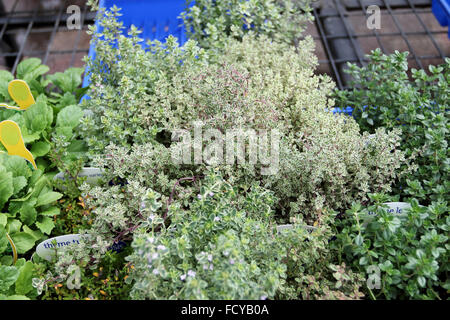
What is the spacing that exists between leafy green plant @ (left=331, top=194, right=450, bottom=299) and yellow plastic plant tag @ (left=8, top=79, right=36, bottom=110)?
62.3 inches

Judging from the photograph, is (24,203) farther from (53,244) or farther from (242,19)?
(242,19)

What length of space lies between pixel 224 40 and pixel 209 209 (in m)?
1.18

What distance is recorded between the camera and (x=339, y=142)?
155 centimetres

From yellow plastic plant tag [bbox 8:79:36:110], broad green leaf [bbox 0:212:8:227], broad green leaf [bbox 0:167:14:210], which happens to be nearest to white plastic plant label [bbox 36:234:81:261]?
broad green leaf [bbox 0:212:8:227]

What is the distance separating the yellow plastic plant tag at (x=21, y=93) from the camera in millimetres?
1969

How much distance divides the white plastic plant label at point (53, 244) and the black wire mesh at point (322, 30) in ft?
6.11

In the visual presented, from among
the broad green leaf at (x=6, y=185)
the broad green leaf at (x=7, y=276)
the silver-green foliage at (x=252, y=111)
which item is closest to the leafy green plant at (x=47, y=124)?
the silver-green foliage at (x=252, y=111)

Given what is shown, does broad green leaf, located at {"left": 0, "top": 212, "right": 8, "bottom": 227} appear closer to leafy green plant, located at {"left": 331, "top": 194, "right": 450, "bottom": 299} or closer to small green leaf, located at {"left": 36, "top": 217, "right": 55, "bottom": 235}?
small green leaf, located at {"left": 36, "top": 217, "right": 55, "bottom": 235}

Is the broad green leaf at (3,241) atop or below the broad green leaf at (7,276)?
atop

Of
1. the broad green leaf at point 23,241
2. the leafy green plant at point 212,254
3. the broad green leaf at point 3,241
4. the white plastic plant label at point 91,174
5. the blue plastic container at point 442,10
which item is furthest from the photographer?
the blue plastic container at point 442,10

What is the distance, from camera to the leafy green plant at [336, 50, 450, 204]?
1533mm

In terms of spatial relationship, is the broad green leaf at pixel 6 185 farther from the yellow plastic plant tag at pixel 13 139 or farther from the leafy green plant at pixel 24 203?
the yellow plastic plant tag at pixel 13 139
